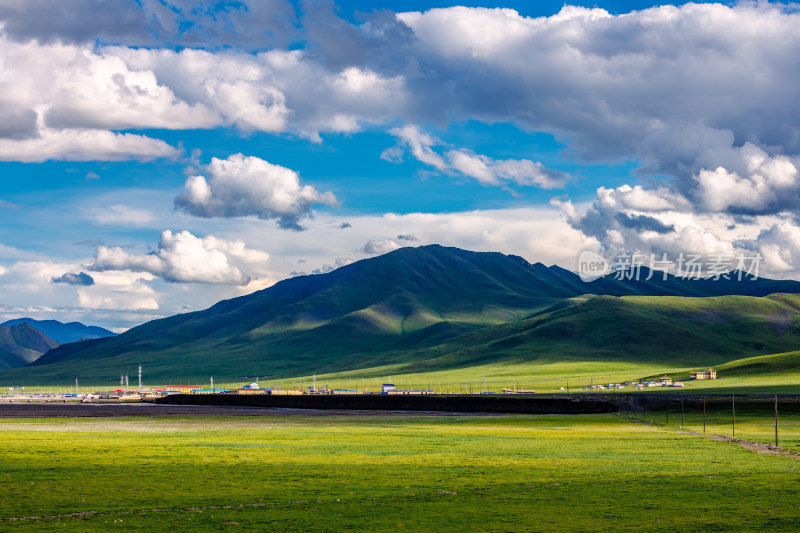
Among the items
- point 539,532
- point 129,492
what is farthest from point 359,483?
point 539,532

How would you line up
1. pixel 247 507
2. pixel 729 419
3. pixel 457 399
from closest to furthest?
pixel 247 507 → pixel 729 419 → pixel 457 399

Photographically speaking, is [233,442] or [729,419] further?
[729,419]

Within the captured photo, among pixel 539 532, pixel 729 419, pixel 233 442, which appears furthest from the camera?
pixel 729 419

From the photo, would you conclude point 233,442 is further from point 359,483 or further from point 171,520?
point 171,520

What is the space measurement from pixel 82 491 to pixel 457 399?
12405cm

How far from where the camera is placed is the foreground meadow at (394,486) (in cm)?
2564

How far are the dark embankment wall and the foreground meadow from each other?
232 feet

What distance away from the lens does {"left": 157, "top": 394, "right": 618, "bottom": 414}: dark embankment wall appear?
130 metres

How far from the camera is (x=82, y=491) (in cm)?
3225

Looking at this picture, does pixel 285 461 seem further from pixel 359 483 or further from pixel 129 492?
pixel 129 492

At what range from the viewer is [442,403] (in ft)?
499

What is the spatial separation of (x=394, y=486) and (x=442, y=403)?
119m

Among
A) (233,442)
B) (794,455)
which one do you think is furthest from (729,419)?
(233,442)

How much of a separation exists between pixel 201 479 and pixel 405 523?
13966mm
